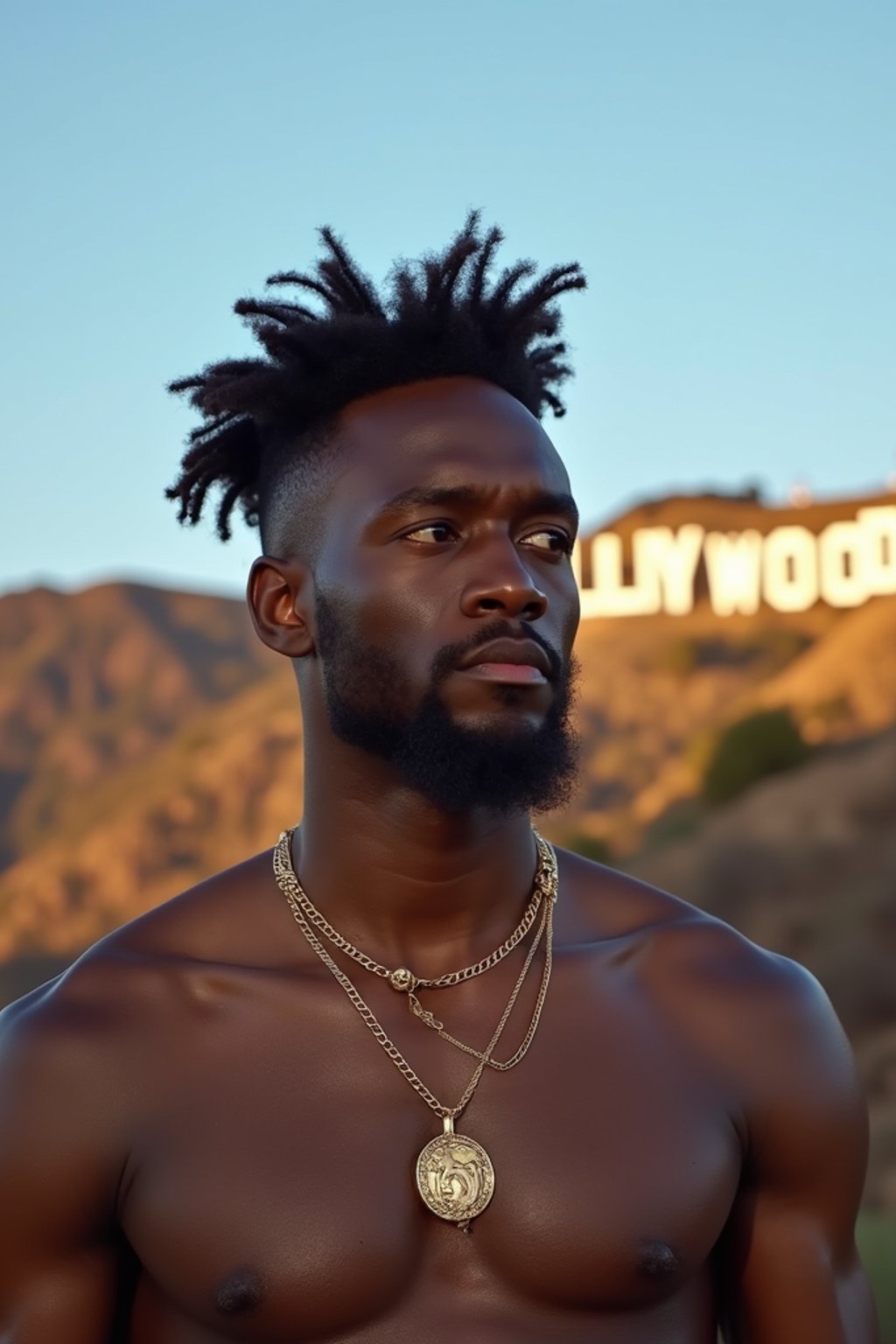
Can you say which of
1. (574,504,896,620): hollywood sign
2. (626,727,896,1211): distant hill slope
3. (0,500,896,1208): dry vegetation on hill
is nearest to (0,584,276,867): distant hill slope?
(0,500,896,1208): dry vegetation on hill

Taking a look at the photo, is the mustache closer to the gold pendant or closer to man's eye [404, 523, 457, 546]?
man's eye [404, 523, 457, 546]

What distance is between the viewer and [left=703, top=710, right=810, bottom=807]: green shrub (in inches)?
1764

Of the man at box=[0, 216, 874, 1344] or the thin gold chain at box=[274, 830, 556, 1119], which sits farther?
the thin gold chain at box=[274, 830, 556, 1119]

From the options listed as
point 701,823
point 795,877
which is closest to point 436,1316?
point 795,877

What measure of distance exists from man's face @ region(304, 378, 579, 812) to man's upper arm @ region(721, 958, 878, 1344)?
0.65 meters

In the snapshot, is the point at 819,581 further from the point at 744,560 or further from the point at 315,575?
the point at 315,575

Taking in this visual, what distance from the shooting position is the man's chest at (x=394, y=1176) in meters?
3.11

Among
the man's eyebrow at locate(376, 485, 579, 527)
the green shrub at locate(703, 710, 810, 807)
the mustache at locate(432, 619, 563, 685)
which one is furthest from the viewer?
the green shrub at locate(703, 710, 810, 807)

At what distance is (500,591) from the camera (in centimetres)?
327

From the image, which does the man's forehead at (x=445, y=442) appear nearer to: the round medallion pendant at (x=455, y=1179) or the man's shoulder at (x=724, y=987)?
the man's shoulder at (x=724, y=987)

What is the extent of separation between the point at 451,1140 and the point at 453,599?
0.94 metres

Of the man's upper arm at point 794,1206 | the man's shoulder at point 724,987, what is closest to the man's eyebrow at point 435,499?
the man's shoulder at point 724,987

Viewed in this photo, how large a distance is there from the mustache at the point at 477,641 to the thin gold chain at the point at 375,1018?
0.62 meters

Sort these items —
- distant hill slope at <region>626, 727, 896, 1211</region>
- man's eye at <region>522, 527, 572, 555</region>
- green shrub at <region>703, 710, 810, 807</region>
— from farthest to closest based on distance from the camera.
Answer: green shrub at <region>703, 710, 810, 807</region>, distant hill slope at <region>626, 727, 896, 1211</region>, man's eye at <region>522, 527, 572, 555</region>
